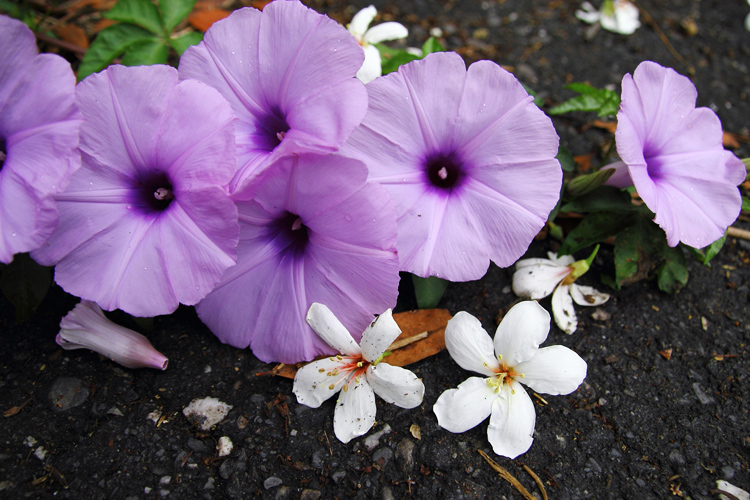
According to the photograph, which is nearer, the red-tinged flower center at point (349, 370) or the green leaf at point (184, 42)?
the red-tinged flower center at point (349, 370)

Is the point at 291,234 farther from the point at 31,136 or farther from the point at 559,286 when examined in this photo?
the point at 559,286

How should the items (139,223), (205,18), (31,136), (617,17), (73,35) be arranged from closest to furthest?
(31,136) → (139,223) → (73,35) → (205,18) → (617,17)

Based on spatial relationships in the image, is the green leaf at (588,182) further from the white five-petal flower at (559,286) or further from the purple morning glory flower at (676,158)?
the white five-petal flower at (559,286)

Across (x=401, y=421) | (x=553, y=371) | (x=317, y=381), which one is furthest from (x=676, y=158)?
(x=317, y=381)

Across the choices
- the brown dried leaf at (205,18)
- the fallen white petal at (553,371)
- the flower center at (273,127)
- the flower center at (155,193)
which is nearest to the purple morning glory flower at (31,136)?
the flower center at (155,193)

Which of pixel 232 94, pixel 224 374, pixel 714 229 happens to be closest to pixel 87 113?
pixel 232 94

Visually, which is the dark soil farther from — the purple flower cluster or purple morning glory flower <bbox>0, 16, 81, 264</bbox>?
purple morning glory flower <bbox>0, 16, 81, 264</bbox>

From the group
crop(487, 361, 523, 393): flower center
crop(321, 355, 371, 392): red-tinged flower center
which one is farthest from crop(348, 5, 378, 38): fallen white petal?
crop(487, 361, 523, 393): flower center
